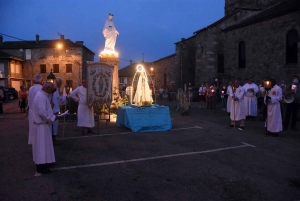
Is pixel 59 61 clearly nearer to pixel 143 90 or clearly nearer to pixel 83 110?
pixel 143 90

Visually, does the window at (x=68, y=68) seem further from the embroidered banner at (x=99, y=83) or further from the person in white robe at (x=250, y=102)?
the embroidered banner at (x=99, y=83)

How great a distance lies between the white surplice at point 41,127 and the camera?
534 cm

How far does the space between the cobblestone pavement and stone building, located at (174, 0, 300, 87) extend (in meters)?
10.9

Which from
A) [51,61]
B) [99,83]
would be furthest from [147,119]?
[51,61]

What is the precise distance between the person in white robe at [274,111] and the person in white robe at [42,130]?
275 inches

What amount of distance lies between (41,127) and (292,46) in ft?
57.2

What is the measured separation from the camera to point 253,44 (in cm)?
2108

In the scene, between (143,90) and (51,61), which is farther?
(51,61)

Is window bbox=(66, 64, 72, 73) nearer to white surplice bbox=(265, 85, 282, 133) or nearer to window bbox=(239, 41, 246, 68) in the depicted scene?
window bbox=(239, 41, 246, 68)

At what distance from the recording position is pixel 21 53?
47062mm

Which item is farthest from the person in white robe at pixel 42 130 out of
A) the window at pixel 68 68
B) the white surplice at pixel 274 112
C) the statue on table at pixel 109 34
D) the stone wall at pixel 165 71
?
the window at pixel 68 68

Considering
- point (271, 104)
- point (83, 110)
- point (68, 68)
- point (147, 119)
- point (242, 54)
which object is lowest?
Result: point (147, 119)

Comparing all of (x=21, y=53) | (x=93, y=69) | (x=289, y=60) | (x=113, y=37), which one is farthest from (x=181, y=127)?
(x=21, y=53)

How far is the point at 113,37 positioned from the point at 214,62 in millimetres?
16528
